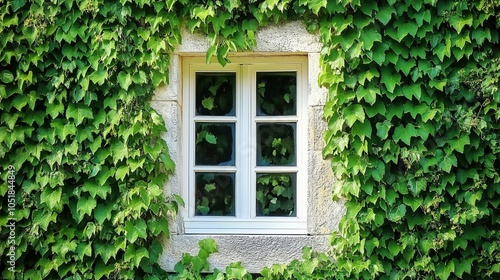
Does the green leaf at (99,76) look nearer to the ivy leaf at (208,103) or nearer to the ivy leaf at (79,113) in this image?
the ivy leaf at (79,113)

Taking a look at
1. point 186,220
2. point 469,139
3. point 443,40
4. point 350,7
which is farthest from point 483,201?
point 186,220

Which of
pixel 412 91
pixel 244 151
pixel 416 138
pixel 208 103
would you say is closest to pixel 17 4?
pixel 208 103

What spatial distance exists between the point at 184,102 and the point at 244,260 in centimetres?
105

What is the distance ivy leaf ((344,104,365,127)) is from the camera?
12.3 feet

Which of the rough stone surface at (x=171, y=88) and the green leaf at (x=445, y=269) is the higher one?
the rough stone surface at (x=171, y=88)

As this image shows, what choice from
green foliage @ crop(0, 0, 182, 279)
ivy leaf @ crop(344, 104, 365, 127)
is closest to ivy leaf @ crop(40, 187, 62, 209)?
green foliage @ crop(0, 0, 182, 279)

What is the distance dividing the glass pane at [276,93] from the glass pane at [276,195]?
408 mm

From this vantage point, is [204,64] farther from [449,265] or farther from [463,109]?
[449,265]

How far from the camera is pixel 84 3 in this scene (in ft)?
12.7

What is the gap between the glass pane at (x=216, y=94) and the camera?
4129 mm

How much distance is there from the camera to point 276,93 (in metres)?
4.11

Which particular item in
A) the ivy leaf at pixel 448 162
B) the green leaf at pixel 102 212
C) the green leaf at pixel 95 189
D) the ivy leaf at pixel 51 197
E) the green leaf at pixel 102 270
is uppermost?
the ivy leaf at pixel 448 162

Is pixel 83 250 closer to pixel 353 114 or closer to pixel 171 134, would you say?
pixel 171 134

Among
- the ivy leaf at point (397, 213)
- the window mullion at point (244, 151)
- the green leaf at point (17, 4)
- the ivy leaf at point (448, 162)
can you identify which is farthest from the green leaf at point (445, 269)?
the green leaf at point (17, 4)
